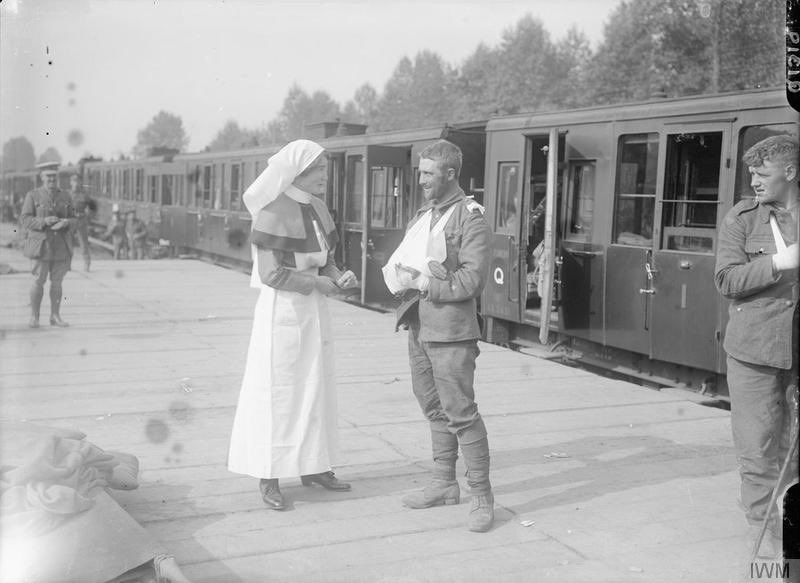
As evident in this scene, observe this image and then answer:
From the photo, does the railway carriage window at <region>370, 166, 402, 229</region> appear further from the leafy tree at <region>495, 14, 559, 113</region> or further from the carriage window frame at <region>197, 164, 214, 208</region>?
the leafy tree at <region>495, 14, 559, 113</region>

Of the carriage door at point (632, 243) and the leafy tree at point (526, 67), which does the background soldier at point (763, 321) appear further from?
the leafy tree at point (526, 67)

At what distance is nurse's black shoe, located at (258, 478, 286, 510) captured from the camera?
14.6 feet

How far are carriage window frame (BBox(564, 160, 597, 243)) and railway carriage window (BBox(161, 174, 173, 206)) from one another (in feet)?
64.0

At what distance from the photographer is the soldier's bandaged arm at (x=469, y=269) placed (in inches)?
167

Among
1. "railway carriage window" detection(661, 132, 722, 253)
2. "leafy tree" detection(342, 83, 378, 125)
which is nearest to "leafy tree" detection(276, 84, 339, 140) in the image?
"leafy tree" detection(342, 83, 378, 125)

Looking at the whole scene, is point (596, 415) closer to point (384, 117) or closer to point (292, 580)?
point (292, 580)

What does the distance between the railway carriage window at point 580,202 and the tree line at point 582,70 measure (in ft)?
4.11

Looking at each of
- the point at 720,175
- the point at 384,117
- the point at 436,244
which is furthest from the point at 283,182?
the point at 384,117

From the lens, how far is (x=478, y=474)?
4.27 m

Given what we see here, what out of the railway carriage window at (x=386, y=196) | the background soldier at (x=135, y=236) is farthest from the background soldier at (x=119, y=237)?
the railway carriage window at (x=386, y=196)

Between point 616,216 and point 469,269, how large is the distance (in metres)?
→ 5.20

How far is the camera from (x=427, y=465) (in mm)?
5352

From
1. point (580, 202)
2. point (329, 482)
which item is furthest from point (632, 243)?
point (329, 482)

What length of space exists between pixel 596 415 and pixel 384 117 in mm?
66954
